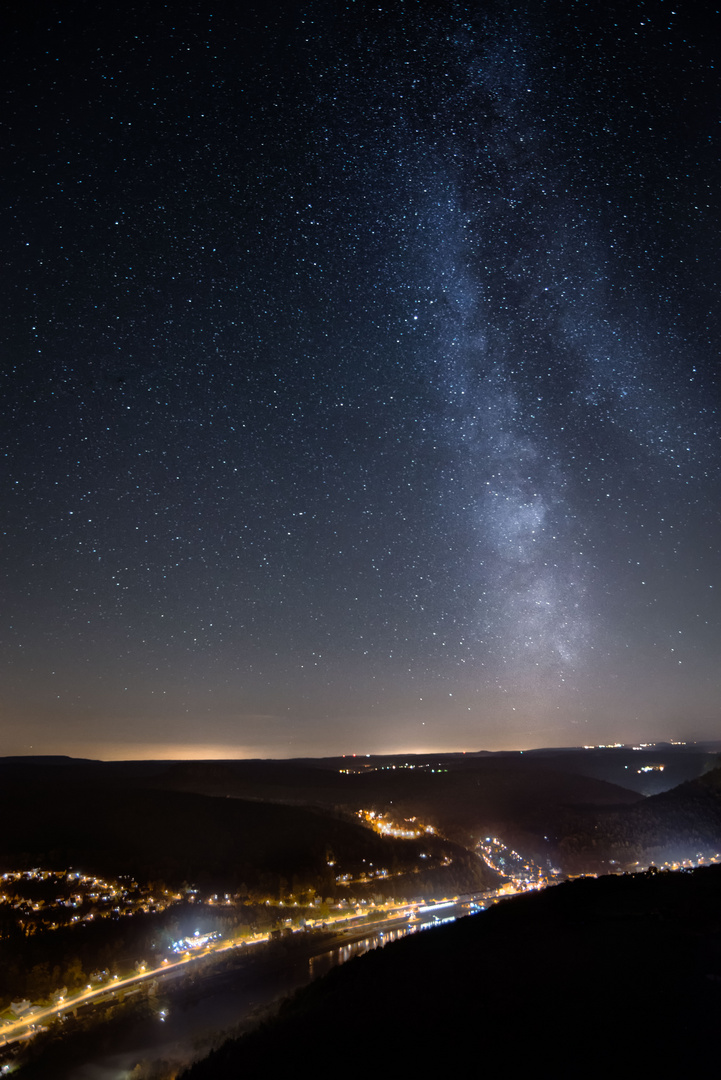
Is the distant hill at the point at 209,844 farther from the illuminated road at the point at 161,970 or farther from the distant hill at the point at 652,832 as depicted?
the distant hill at the point at 652,832

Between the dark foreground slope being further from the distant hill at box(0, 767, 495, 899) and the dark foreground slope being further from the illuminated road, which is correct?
the distant hill at box(0, 767, 495, 899)

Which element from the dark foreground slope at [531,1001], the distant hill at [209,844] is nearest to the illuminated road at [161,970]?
the distant hill at [209,844]

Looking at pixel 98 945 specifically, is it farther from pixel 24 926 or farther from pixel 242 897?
pixel 242 897

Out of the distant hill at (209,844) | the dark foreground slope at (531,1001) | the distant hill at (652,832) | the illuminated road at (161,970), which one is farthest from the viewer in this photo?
the distant hill at (652,832)

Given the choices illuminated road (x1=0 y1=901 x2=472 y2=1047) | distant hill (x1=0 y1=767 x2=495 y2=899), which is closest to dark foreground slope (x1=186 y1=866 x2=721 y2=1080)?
illuminated road (x1=0 y1=901 x2=472 y2=1047)

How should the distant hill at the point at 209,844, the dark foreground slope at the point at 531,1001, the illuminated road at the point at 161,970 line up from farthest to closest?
the distant hill at the point at 209,844
the illuminated road at the point at 161,970
the dark foreground slope at the point at 531,1001

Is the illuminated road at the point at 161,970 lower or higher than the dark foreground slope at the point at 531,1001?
lower

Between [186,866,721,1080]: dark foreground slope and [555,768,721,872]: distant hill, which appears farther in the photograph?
[555,768,721,872]: distant hill

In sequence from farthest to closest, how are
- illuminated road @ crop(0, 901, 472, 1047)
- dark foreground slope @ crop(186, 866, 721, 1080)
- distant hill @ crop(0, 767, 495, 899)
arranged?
distant hill @ crop(0, 767, 495, 899) → illuminated road @ crop(0, 901, 472, 1047) → dark foreground slope @ crop(186, 866, 721, 1080)

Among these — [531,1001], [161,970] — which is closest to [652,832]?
[161,970]
